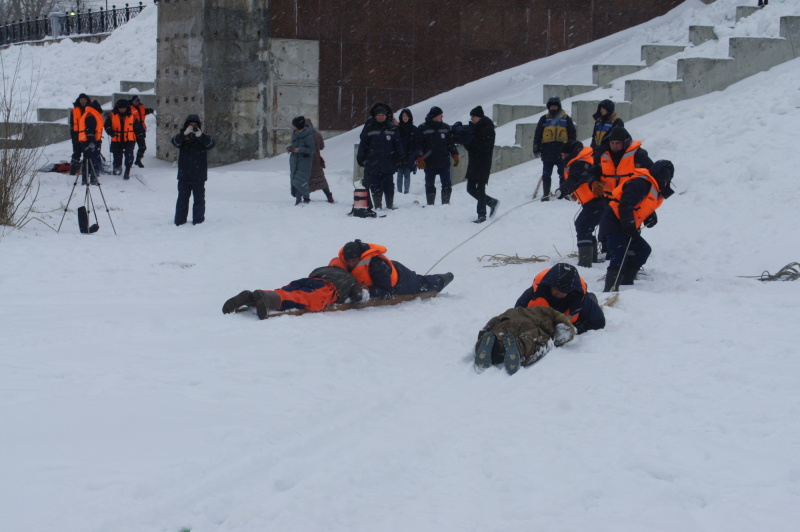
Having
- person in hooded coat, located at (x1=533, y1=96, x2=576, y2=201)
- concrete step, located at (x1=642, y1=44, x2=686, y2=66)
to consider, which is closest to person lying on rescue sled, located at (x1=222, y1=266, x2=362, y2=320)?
person in hooded coat, located at (x1=533, y1=96, x2=576, y2=201)

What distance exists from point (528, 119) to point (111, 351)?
12.4 metres

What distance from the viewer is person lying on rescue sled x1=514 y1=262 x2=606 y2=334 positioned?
6516 mm

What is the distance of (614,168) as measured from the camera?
29.7ft

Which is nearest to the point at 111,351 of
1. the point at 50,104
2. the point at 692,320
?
the point at 692,320

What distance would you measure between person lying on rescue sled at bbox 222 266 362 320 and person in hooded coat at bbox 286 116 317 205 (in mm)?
6438

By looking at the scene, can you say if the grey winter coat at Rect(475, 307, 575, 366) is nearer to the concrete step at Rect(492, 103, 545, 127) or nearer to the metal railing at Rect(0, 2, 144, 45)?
the concrete step at Rect(492, 103, 545, 127)

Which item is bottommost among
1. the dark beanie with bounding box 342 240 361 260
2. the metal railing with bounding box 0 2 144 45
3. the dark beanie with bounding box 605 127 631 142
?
the dark beanie with bounding box 342 240 361 260

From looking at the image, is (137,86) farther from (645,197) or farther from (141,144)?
(645,197)

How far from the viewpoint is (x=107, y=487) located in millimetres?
3711

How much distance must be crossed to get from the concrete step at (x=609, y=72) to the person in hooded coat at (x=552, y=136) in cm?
430

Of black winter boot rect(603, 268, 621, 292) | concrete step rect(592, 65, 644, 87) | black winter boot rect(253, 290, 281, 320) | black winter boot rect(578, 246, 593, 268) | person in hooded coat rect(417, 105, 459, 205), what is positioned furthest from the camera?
concrete step rect(592, 65, 644, 87)

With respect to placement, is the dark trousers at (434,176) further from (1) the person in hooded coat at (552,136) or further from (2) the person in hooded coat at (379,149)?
(1) the person in hooded coat at (552,136)

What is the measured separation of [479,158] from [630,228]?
15.5 ft

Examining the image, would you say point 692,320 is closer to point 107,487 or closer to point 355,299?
point 355,299
